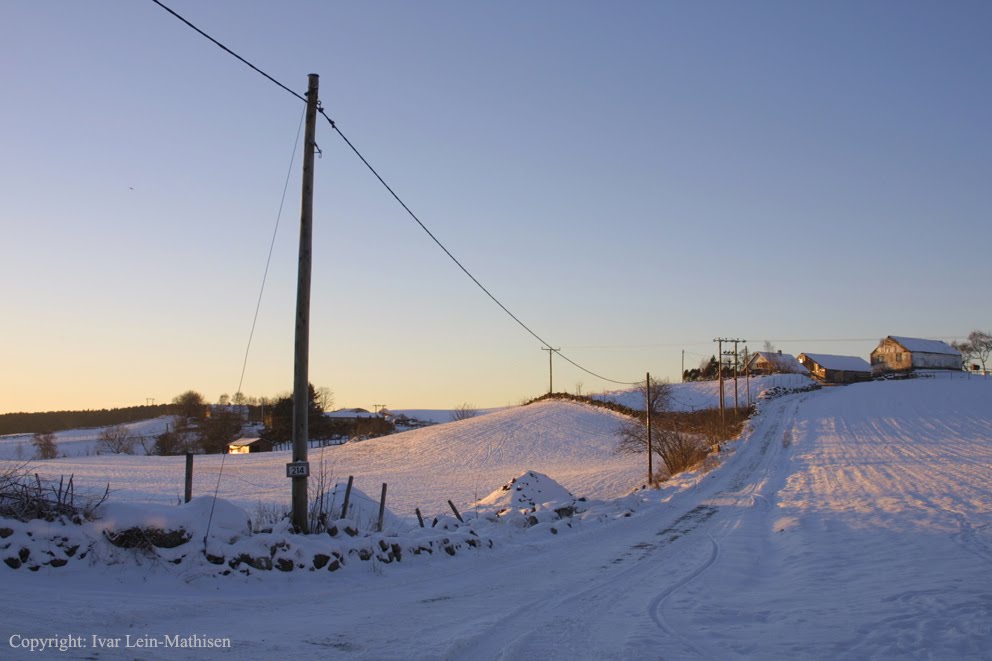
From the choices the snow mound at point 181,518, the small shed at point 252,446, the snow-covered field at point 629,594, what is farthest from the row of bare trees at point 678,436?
the small shed at point 252,446

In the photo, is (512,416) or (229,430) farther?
(229,430)

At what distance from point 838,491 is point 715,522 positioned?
9.90 m

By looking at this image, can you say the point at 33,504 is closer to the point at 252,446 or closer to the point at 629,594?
the point at 629,594

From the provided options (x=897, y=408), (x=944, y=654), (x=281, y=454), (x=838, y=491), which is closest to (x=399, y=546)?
(x=944, y=654)

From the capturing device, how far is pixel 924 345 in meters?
133

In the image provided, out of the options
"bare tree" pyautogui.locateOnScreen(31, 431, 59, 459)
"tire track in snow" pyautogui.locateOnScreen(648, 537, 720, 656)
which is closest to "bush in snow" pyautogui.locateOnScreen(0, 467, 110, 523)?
"tire track in snow" pyautogui.locateOnScreen(648, 537, 720, 656)

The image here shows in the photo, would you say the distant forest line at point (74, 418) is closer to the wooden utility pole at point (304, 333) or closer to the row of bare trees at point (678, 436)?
the row of bare trees at point (678, 436)

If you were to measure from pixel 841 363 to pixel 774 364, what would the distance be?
1245cm

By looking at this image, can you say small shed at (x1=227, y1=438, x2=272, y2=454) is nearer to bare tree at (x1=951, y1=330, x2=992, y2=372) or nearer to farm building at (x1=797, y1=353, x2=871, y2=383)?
farm building at (x1=797, y1=353, x2=871, y2=383)

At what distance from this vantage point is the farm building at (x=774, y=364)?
132 meters

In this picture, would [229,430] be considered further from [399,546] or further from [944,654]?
[944,654]

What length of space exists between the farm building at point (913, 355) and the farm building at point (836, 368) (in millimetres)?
3506

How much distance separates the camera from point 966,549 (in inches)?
544

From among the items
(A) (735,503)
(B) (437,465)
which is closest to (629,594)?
(A) (735,503)
